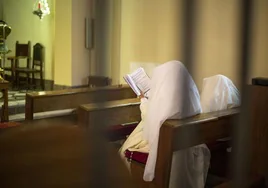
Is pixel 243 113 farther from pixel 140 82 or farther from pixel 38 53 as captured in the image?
pixel 38 53

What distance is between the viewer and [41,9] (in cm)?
641

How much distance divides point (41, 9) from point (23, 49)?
115 centimetres

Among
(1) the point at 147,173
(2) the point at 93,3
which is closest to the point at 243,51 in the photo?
(2) the point at 93,3

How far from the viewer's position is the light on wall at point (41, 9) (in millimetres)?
6375

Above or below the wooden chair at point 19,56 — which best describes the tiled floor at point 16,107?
below

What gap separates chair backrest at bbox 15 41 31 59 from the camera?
7.16 metres

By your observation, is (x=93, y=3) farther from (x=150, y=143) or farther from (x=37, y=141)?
(x=150, y=143)

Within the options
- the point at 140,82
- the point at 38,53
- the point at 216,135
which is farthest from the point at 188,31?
the point at 38,53

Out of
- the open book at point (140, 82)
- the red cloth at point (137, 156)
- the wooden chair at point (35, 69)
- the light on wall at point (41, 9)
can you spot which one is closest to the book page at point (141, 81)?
the open book at point (140, 82)

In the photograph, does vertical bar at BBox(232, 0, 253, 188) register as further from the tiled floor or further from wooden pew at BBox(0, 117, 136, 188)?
the tiled floor

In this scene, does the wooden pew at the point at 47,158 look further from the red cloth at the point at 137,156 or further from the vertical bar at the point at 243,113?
the red cloth at the point at 137,156

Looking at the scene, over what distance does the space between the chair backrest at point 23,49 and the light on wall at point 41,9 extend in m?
0.84

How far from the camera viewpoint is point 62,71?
14.8 feet

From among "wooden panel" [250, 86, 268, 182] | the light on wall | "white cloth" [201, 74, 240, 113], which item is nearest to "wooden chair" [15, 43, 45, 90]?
the light on wall
